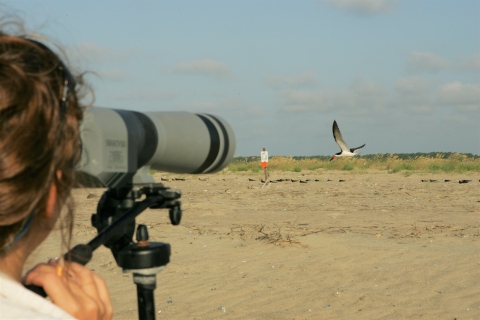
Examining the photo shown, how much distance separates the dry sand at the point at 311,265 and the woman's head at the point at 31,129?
0.26 meters

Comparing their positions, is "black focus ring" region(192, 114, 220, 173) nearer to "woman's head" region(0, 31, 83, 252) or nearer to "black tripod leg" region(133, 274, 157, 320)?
"black tripod leg" region(133, 274, 157, 320)

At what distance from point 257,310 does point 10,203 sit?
3283 millimetres

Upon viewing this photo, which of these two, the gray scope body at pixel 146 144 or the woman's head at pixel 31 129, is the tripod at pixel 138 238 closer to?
the gray scope body at pixel 146 144

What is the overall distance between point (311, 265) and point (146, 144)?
3.92m

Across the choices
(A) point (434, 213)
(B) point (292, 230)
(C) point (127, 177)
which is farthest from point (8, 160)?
(A) point (434, 213)

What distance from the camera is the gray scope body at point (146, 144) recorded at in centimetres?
110

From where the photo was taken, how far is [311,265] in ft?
16.5

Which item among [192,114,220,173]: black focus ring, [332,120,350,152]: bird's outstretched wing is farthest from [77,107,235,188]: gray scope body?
[332,120,350,152]: bird's outstretched wing

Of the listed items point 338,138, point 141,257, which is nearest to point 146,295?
point 141,257

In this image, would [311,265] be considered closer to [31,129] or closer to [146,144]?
[146,144]

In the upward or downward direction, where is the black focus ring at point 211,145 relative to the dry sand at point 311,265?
upward

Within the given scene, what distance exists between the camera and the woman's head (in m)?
0.72

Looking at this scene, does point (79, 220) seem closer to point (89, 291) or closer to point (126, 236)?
point (126, 236)

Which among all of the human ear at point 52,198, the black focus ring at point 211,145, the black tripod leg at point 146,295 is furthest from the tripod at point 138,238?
the human ear at point 52,198
